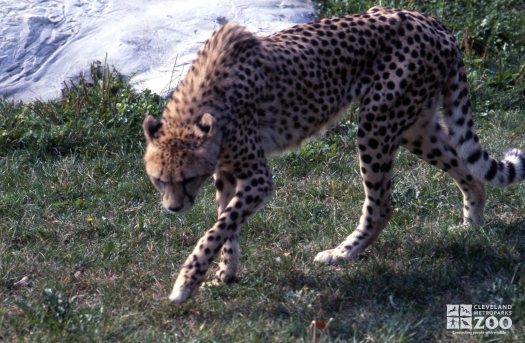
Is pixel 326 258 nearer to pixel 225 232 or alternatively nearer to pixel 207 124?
pixel 225 232

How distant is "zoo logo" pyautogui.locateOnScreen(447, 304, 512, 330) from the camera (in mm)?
4301

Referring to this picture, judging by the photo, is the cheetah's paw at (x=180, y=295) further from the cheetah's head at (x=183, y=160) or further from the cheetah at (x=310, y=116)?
the cheetah's head at (x=183, y=160)

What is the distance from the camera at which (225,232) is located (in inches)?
189

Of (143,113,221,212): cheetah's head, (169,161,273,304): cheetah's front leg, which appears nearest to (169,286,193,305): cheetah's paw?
(169,161,273,304): cheetah's front leg

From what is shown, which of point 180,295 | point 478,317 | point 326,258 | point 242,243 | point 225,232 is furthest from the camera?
point 242,243

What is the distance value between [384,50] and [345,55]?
228 millimetres

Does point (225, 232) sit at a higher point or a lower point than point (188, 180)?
lower

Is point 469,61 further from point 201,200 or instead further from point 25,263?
point 25,263

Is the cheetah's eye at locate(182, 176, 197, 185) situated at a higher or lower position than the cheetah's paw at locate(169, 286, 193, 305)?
higher

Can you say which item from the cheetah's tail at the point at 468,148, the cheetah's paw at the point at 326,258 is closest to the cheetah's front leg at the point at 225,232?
the cheetah's paw at the point at 326,258

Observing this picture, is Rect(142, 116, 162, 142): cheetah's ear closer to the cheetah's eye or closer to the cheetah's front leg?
the cheetah's eye

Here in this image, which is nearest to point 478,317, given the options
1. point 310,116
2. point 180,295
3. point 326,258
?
point 326,258

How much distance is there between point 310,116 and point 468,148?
3.34 ft

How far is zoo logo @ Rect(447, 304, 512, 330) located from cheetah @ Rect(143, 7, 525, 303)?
0.96 meters
